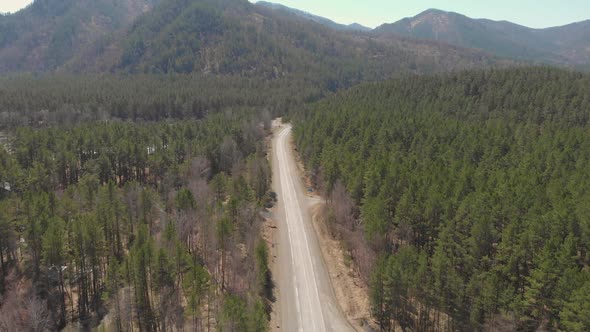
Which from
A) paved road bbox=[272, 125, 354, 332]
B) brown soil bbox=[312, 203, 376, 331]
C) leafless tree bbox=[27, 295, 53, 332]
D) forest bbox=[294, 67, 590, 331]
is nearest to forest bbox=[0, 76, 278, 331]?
leafless tree bbox=[27, 295, 53, 332]

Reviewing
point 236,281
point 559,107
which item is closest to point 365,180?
point 236,281

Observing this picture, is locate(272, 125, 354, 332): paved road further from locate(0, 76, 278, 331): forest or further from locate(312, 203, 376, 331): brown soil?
locate(0, 76, 278, 331): forest

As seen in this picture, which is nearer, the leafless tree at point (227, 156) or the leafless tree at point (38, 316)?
the leafless tree at point (38, 316)

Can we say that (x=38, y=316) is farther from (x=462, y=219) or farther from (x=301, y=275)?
(x=462, y=219)

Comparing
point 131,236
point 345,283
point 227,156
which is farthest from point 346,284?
point 227,156

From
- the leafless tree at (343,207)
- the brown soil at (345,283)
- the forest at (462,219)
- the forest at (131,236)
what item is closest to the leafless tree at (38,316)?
the forest at (131,236)

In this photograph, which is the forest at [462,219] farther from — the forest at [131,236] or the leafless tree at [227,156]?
the leafless tree at [227,156]
